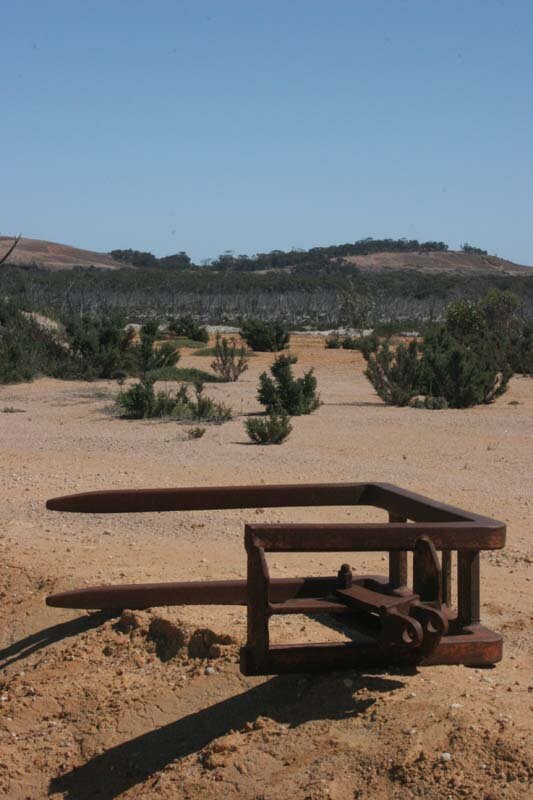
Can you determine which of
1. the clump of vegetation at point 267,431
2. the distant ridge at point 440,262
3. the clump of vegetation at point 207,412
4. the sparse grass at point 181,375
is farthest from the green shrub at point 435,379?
the distant ridge at point 440,262

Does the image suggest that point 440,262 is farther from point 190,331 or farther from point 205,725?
point 205,725

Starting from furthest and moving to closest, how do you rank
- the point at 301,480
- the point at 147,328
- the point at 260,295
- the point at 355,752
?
the point at 260,295
the point at 147,328
the point at 301,480
the point at 355,752

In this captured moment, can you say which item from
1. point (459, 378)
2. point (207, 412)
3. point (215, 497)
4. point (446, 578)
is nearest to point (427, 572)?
point (446, 578)

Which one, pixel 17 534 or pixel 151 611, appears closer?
pixel 151 611

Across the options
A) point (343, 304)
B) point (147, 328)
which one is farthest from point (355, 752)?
point (343, 304)

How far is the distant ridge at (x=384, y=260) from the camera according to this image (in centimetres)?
13212

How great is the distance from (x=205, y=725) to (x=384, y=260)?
139 meters

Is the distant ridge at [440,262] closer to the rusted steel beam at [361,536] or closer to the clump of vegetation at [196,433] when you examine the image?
the clump of vegetation at [196,433]

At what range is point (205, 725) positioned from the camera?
4.80m

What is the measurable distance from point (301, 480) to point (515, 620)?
5131mm

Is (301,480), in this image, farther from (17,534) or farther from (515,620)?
(515,620)

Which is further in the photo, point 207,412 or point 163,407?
point 163,407

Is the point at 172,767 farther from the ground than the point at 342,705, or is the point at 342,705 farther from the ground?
the point at 342,705

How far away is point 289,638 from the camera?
5.49 meters
